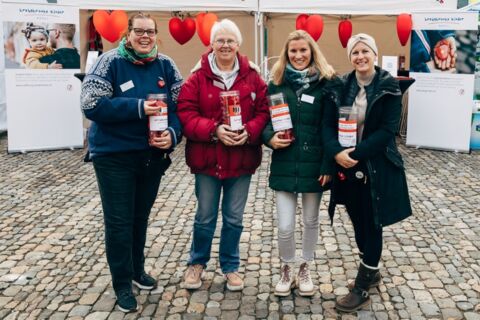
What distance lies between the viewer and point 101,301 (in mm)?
3463

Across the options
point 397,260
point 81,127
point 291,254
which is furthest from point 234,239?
point 81,127

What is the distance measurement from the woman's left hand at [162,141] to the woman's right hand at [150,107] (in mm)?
151

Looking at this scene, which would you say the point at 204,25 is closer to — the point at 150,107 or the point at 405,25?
the point at 405,25

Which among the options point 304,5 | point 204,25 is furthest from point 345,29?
point 204,25

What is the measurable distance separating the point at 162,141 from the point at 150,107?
0.70ft

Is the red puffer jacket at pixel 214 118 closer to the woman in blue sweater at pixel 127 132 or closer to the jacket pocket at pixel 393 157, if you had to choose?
the woman in blue sweater at pixel 127 132

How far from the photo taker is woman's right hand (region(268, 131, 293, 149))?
3.18m

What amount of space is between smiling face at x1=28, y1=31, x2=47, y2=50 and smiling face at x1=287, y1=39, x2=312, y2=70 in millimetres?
6249

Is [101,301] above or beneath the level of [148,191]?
beneath

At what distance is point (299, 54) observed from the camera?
320 centimetres

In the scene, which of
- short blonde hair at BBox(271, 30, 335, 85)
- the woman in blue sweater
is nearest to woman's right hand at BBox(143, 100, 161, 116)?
the woman in blue sweater

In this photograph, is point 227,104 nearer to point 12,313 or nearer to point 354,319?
point 354,319

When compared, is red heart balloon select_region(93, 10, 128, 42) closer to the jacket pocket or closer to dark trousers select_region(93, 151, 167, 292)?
dark trousers select_region(93, 151, 167, 292)

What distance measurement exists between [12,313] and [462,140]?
722 cm
